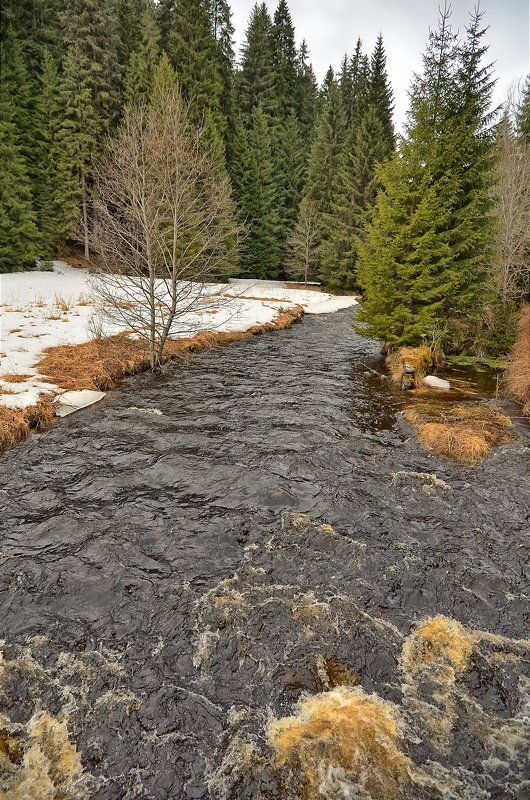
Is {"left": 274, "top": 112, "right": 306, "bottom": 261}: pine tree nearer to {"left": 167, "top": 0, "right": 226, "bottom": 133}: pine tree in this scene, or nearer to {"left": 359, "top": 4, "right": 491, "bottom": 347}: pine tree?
{"left": 167, "top": 0, "right": 226, "bottom": 133}: pine tree

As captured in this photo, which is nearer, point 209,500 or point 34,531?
point 34,531

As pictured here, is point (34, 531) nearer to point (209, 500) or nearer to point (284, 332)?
point (209, 500)

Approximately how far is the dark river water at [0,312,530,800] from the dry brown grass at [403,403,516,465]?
1.17 feet

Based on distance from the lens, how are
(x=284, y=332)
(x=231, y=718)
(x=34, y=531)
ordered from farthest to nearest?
(x=284, y=332) → (x=34, y=531) → (x=231, y=718)

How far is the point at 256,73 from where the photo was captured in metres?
41.9

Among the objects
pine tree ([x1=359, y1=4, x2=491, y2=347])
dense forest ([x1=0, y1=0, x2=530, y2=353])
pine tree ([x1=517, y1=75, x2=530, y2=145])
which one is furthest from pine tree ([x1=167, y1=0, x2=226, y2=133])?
pine tree ([x1=359, y1=4, x2=491, y2=347])

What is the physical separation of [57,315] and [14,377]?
7.53 m

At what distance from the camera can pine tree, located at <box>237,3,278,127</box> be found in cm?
4106

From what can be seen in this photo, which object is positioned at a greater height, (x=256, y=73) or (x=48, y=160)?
(x=256, y=73)

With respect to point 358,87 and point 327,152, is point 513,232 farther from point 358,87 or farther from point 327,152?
point 358,87

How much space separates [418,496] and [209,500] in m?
3.27

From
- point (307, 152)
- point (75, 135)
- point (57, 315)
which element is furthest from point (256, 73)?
point (57, 315)

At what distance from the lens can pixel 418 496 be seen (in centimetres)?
655

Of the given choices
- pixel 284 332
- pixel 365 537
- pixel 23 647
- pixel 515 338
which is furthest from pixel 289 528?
pixel 284 332
